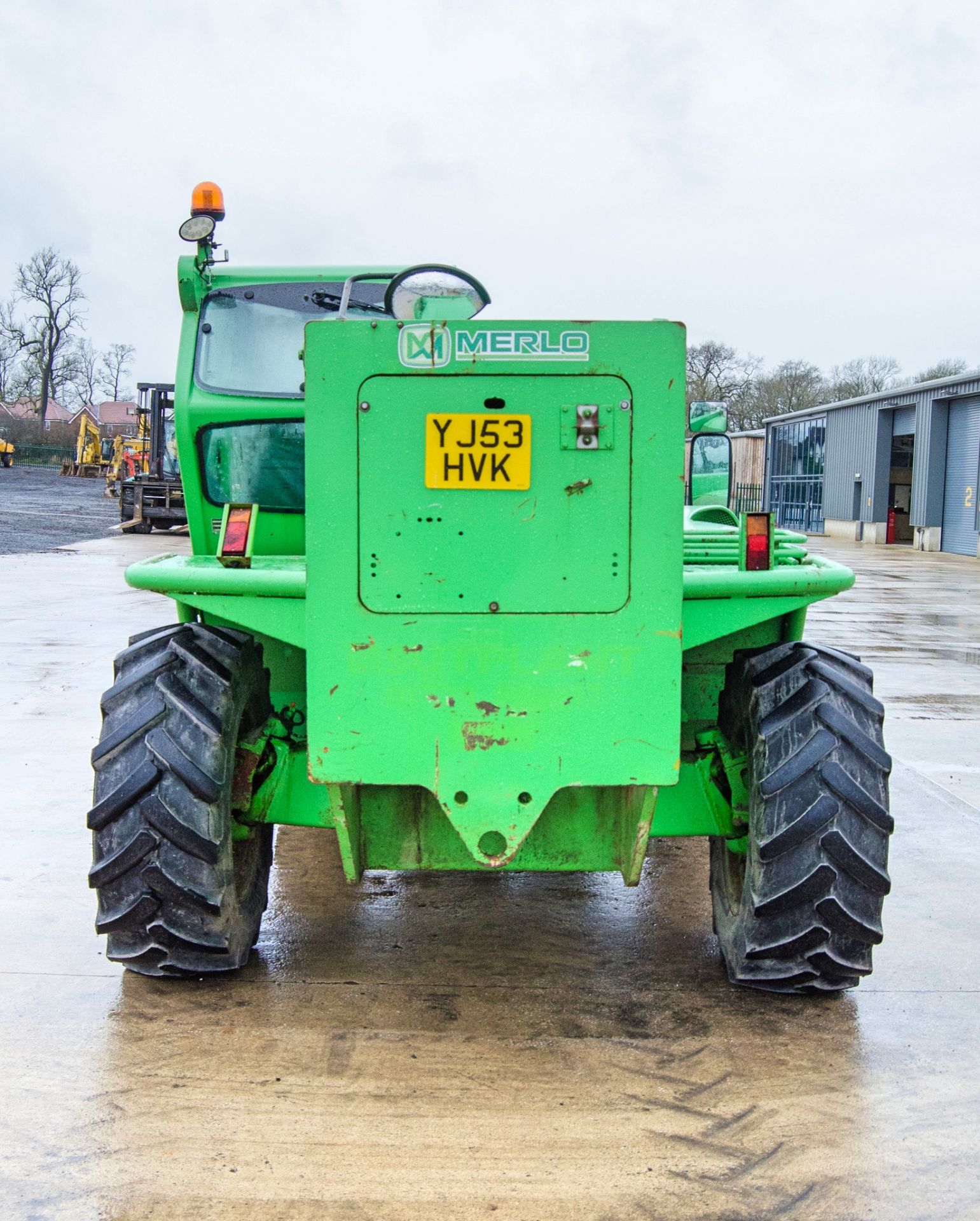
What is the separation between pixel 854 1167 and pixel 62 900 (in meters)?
3.06

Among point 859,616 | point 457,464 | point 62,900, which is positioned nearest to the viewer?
point 457,464

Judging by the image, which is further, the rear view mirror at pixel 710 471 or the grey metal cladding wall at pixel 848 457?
the grey metal cladding wall at pixel 848 457

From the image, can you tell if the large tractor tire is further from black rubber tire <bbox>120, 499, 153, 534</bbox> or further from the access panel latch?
black rubber tire <bbox>120, 499, 153, 534</bbox>

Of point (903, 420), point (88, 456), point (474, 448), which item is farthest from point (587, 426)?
point (88, 456)

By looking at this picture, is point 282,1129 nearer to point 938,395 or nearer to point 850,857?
Result: point 850,857

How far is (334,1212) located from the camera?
2.70 m

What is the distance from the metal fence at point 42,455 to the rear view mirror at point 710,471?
7458 cm

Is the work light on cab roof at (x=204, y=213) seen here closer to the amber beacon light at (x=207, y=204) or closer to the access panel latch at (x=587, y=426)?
the amber beacon light at (x=207, y=204)

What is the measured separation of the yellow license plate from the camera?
321 cm

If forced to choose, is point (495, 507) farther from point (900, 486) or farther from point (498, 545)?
point (900, 486)

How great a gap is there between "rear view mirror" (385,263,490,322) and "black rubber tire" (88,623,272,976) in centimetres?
123

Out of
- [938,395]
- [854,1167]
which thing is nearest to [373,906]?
[854,1167]

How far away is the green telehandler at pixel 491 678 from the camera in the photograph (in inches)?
127

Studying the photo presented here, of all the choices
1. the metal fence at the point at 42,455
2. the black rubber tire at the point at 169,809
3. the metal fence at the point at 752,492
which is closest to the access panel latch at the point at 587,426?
the black rubber tire at the point at 169,809
